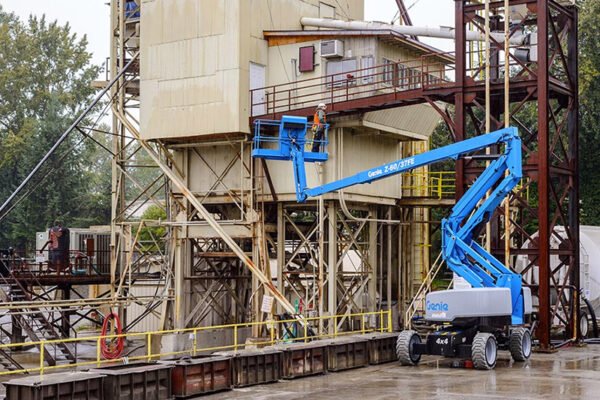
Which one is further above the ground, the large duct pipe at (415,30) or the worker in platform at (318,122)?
the large duct pipe at (415,30)

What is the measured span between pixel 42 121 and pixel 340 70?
167 feet

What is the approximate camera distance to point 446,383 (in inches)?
1004

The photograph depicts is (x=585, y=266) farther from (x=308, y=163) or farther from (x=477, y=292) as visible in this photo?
(x=477, y=292)

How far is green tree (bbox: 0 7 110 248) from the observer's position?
271 feet

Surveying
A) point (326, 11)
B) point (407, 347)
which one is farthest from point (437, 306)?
point (326, 11)

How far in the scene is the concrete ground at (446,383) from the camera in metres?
23.6

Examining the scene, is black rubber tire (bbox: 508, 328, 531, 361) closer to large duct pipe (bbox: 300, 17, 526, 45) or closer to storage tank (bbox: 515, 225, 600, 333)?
storage tank (bbox: 515, 225, 600, 333)

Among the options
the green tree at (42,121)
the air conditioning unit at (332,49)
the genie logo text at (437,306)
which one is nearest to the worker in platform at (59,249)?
the air conditioning unit at (332,49)

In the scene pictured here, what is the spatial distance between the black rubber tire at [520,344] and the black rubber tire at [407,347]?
A: 2.71 metres

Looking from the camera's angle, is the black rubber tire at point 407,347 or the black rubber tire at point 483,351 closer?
the black rubber tire at point 483,351

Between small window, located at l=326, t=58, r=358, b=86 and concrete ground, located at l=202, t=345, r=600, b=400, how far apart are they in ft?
38.9

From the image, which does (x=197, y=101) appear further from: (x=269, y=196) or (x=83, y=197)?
(x=83, y=197)

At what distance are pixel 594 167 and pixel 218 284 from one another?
91.0 feet

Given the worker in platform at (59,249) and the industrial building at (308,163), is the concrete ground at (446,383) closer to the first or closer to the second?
the industrial building at (308,163)
